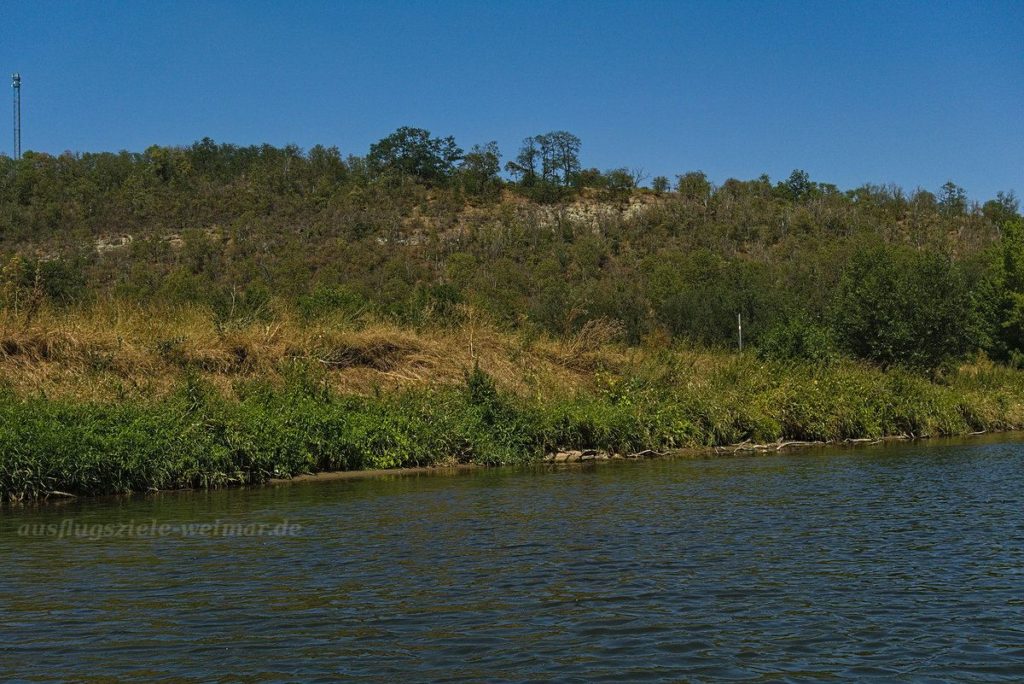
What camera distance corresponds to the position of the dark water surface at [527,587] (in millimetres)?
8242

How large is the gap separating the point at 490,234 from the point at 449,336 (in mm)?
87197

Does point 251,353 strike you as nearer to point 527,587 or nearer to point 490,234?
point 527,587

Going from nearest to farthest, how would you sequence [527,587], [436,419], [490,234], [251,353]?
1. [527,587]
2. [436,419]
3. [251,353]
4. [490,234]

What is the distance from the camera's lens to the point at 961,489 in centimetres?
1881

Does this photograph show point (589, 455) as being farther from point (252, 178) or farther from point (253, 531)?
point (252, 178)

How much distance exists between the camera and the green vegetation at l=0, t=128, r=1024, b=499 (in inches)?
877

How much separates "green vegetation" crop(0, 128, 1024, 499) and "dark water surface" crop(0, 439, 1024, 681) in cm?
395

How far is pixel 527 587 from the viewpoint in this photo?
10.8 meters

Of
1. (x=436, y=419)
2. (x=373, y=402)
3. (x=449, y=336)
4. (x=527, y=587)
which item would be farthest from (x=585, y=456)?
(x=527, y=587)

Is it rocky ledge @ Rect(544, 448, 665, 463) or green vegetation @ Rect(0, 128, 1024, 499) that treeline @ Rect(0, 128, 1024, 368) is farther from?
rocky ledge @ Rect(544, 448, 665, 463)

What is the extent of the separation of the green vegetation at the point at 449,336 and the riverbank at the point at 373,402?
7 centimetres

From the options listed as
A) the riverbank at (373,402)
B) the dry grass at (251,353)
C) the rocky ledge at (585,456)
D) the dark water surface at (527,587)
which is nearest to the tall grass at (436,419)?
the riverbank at (373,402)

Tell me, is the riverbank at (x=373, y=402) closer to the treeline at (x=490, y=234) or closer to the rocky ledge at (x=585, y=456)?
the rocky ledge at (x=585, y=456)

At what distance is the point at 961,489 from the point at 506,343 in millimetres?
17061
